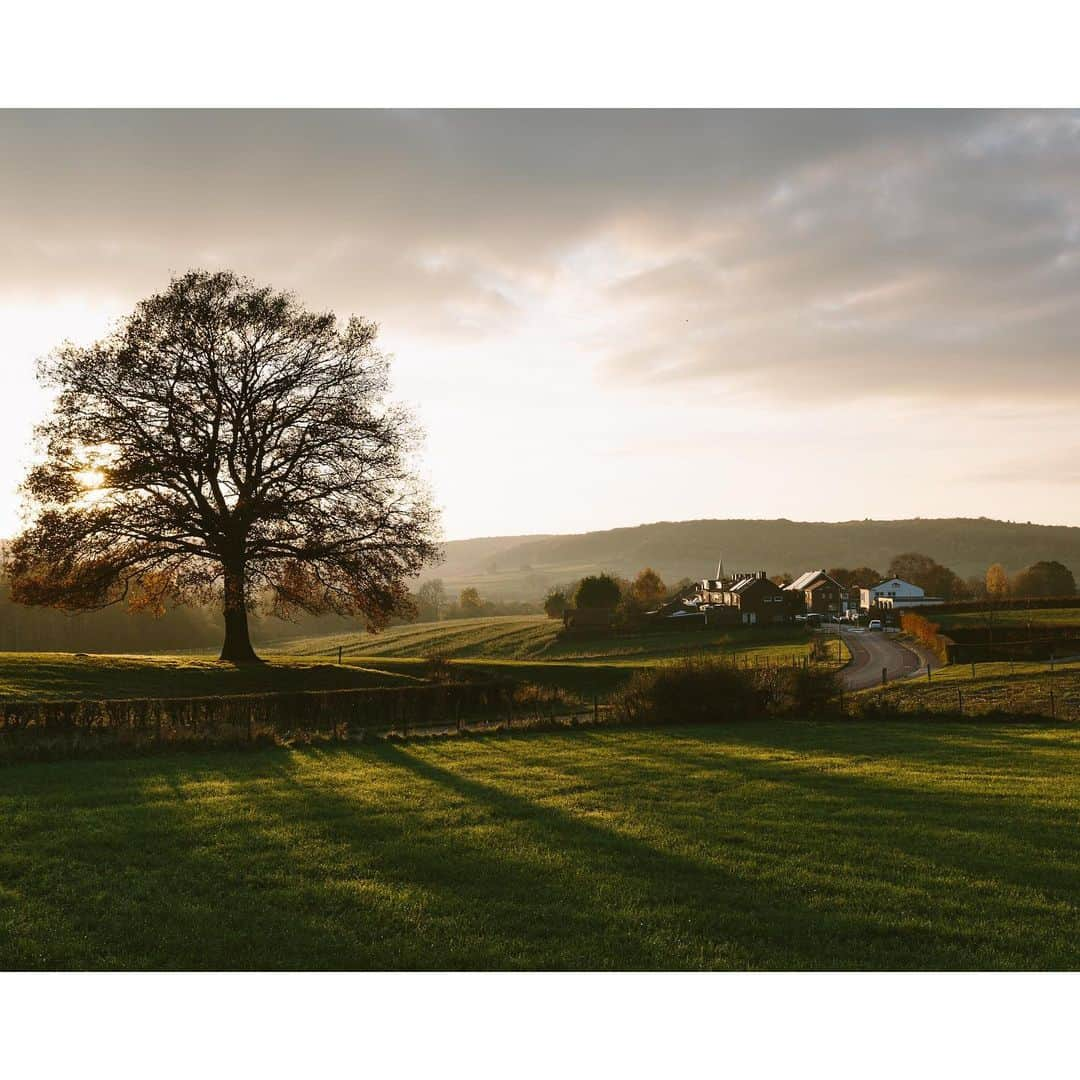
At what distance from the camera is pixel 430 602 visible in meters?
116

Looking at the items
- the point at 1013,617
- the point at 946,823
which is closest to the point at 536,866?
the point at 946,823

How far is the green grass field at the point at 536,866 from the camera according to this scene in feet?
24.2

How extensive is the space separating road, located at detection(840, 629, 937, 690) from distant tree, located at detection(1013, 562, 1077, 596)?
135 feet

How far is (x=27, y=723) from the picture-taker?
696 inches

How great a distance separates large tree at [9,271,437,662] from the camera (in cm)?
2861

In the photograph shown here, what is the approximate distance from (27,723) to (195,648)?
62.7m

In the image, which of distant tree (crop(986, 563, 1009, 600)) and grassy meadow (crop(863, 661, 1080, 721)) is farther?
distant tree (crop(986, 563, 1009, 600))

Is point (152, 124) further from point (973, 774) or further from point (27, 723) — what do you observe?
point (973, 774)

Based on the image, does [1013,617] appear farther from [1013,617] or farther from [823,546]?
[823,546]

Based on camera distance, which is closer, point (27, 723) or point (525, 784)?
point (525, 784)

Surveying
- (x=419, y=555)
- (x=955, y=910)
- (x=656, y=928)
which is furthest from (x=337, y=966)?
(x=419, y=555)

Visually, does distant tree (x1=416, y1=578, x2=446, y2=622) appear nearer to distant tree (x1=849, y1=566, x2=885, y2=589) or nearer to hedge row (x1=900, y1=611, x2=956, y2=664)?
distant tree (x1=849, y1=566, x2=885, y2=589)

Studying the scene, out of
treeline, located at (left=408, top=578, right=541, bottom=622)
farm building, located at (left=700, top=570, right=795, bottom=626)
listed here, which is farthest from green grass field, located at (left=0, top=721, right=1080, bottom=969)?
treeline, located at (left=408, top=578, right=541, bottom=622)

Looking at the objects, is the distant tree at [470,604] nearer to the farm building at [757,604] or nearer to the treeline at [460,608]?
the treeline at [460,608]
